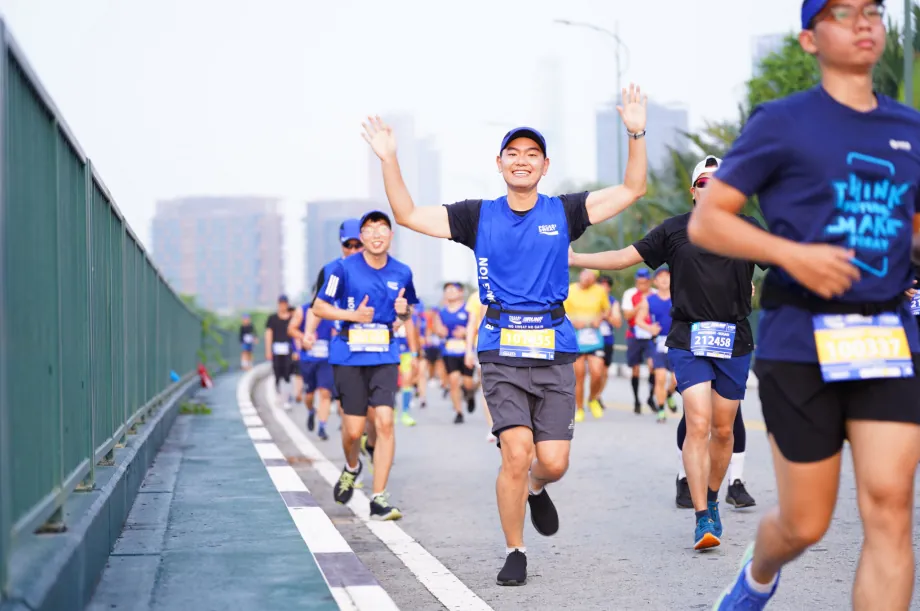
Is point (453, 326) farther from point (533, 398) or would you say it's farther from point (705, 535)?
point (533, 398)

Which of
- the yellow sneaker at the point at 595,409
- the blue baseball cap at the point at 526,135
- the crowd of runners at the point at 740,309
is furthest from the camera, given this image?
the yellow sneaker at the point at 595,409

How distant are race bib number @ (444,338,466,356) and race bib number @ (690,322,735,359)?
40.4 feet

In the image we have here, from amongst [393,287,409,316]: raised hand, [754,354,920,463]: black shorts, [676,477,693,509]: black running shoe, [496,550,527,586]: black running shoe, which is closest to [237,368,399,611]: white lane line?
[496,550,527,586]: black running shoe

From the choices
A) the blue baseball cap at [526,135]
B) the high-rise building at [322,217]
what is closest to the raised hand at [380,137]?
the blue baseball cap at [526,135]

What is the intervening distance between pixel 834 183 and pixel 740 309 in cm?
442

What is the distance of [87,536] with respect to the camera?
5.29 meters

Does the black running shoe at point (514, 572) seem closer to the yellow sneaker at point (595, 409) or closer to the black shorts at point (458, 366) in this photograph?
the yellow sneaker at point (595, 409)

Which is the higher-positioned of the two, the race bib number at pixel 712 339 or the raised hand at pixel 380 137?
the raised hand at pixel 380 137

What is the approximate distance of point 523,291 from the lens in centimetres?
679

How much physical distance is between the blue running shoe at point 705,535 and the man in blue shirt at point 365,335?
2.61 m

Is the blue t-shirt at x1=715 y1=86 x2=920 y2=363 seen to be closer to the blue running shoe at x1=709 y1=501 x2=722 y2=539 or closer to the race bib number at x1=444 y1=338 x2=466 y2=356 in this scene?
the blue running shoe at x1=709 y1=501 x2=722 y2=539

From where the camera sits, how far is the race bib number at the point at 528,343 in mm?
6762

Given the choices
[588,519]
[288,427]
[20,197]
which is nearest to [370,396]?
[588,519]

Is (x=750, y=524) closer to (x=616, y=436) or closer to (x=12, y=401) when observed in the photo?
(x=12, y=401)
